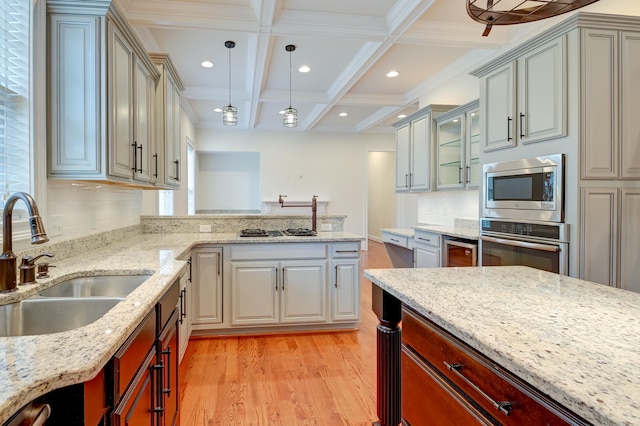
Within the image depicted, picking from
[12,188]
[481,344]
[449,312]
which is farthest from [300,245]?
[481,344]

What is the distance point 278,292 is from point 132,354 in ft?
6.97

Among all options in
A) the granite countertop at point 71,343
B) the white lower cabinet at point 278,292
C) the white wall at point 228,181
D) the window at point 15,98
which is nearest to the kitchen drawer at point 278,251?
the white lower cabinet at point 278,292

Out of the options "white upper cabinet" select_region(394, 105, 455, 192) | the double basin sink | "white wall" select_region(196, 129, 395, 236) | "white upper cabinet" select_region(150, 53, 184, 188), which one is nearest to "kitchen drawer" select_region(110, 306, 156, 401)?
the double basin sink

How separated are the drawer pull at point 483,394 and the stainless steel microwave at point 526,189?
1.81 m

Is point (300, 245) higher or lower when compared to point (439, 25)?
lower

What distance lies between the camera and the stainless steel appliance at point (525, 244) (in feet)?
7.79

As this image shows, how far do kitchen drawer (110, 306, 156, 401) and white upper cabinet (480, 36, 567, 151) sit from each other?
263cm

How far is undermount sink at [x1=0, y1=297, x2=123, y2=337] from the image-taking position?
1.29 meters

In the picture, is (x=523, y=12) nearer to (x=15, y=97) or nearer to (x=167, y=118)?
(x=15, y=97)

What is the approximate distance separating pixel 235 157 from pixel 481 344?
26.6 feet

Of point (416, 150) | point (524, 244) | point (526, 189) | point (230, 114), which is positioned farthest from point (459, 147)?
point (230, 114)

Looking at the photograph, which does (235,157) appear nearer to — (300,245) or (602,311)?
(300,245)

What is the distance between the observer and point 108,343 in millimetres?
880

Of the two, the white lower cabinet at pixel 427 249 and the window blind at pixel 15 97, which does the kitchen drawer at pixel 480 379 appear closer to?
the window blind at pixel 15 97
